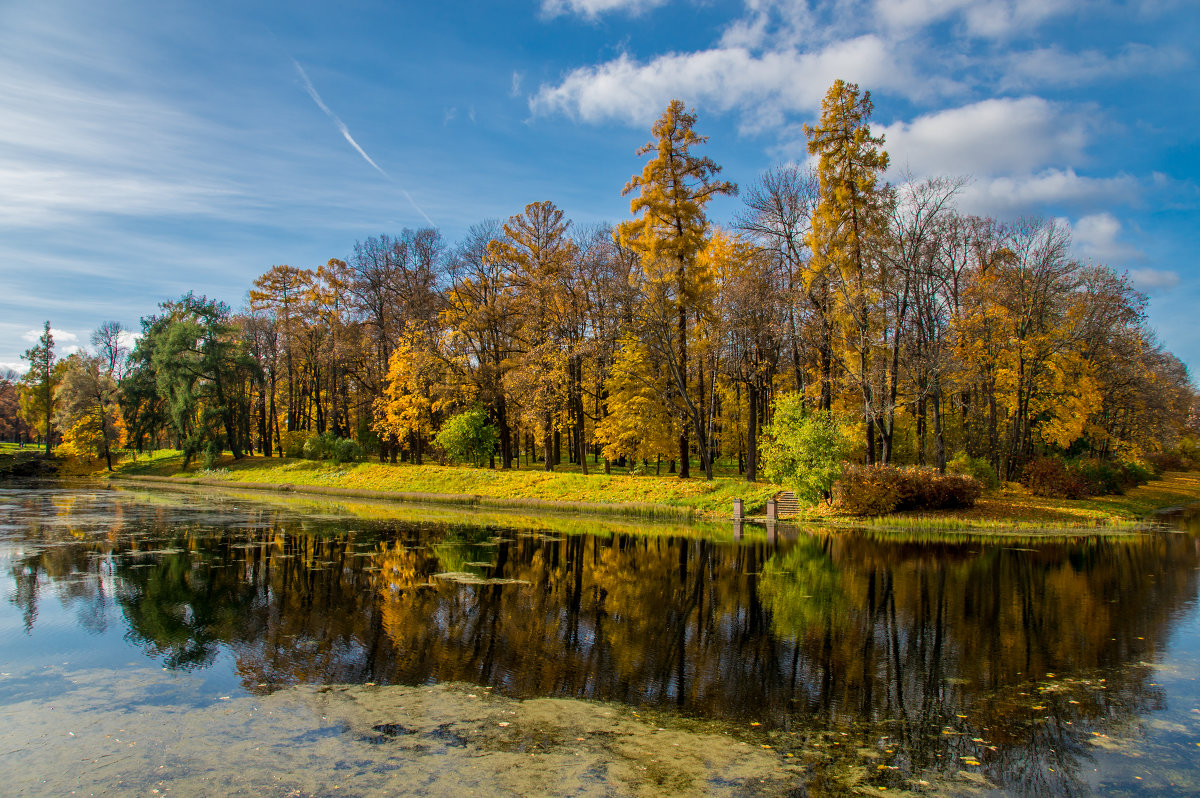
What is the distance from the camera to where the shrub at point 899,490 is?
25.5 meters

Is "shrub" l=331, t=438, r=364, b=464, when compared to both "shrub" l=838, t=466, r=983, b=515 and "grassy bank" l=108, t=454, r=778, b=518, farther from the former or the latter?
"shrub" l=838, t=466, r=983, b=515

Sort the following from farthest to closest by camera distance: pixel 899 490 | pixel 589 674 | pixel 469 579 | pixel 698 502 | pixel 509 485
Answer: pixel 509 485
pixel 698 502
pixel 899 490
pixel 469 579
pixel 589 674

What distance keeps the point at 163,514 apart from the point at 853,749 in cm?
2878

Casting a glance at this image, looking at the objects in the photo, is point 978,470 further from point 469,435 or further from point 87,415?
point 87,415

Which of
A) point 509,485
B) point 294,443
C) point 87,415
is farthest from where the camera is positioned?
point 87,415

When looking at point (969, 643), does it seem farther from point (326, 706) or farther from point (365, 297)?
point (365, 297)

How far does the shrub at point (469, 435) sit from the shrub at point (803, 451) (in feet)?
59.0

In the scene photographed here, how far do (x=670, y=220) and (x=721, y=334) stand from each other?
5.91m

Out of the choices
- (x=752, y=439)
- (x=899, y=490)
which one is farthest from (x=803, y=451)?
(x=752, y=439)

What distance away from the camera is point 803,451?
1011 inches

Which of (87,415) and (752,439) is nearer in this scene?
(752,439)

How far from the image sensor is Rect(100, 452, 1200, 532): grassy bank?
25.2 m

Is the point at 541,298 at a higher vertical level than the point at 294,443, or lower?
higher

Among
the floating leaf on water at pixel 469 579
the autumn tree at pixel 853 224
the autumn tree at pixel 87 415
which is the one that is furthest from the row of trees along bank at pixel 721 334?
the floating leaf on water at pixel 469 579
